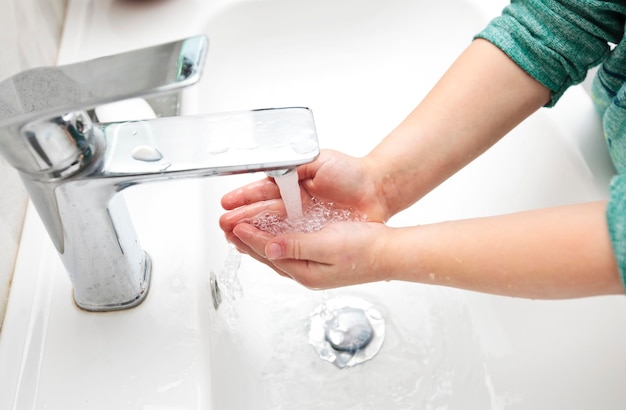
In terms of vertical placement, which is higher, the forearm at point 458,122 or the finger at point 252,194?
the forearm at point 458,122

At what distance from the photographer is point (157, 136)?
35 cm

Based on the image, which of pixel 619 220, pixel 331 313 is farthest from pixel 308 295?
pixel 619 220

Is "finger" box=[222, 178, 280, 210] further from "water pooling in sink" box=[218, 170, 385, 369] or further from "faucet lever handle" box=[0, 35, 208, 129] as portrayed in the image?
"faucet lever handle" box=[0, 35, 208, 129]

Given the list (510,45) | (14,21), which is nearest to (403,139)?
(510,45)

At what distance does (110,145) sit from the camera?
339 mm

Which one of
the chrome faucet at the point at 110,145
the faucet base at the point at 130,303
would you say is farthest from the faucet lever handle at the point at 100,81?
the faucet base at the point at 130,303

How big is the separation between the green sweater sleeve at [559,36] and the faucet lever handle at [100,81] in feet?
1.04

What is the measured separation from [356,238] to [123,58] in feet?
0.71

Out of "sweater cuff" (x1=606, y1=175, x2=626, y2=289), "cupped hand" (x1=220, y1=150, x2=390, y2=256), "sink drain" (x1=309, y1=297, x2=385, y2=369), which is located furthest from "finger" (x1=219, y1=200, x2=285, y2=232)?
"sweater cuff" (x1=606, y1=175, x2=626, y2=289)

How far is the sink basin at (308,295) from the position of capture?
395mm

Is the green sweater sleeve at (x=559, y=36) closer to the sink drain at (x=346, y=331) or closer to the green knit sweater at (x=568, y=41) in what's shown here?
the green knit sweater at (x=568, y=41)

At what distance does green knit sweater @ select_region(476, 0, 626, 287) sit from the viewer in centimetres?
47

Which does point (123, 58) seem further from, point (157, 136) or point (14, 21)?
point (14, 21)

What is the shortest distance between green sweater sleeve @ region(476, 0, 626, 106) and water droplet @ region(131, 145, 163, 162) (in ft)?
1.04
